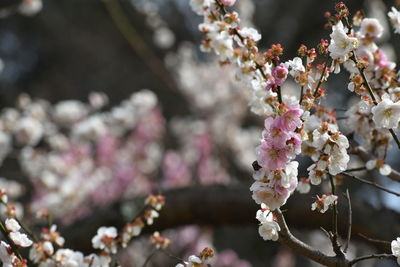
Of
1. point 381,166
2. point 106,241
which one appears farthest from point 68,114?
point 381,166

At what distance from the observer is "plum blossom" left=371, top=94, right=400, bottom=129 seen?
1138 mm

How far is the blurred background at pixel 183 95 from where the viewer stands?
264 cm

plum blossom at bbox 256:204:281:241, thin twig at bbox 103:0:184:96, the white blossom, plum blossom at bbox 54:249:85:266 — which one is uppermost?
thin twig at bbox 103:0:184:96

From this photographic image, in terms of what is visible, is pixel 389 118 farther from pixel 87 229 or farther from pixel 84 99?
pixel 84 99

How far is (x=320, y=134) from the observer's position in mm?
1172

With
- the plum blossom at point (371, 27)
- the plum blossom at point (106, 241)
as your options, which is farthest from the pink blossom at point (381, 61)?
the plum blossom at point (106, 241)

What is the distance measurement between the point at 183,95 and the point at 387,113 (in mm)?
4469

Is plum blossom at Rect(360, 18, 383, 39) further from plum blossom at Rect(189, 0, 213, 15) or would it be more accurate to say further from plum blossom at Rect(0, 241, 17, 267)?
plum blossom at Rect(0, 241, 17, 267)

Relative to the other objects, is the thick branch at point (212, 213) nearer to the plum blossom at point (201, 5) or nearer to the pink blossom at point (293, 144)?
the plum blossom at point (201, 5)

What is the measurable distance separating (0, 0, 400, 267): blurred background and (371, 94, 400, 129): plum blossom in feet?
4.02

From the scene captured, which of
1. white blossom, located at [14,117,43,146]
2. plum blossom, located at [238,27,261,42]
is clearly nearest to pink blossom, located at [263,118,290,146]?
plum blossom, located at [238,27,261,42]

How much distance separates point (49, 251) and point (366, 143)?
0.97 metres

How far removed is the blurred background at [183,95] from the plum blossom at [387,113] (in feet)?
4.02

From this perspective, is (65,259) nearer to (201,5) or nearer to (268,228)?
(268,228)
